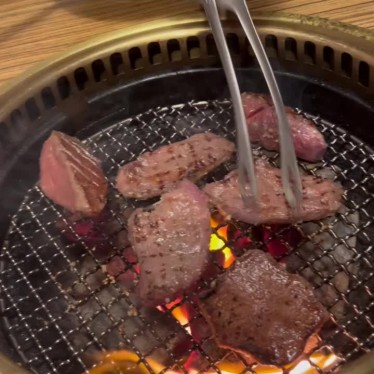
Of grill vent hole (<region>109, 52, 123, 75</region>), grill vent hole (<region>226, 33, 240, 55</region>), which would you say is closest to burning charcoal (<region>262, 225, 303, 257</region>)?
grill vent hole (<region>226, 33, 240, 55</region>)

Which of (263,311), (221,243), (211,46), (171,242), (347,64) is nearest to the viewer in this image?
(263,311)


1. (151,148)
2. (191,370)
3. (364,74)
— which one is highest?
(364,74)

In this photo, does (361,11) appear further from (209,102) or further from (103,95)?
(103,95)

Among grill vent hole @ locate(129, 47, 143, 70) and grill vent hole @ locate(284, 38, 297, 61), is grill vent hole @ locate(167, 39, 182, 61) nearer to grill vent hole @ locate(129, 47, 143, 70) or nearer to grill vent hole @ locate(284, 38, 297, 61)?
grill vent hole @ locate(129, 47, 143, 70)

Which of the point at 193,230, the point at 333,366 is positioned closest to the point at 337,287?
the point at 333,366

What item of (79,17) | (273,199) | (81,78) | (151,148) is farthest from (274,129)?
(79,17)

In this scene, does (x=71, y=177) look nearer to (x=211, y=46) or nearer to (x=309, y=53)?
(x=211, y=46)
